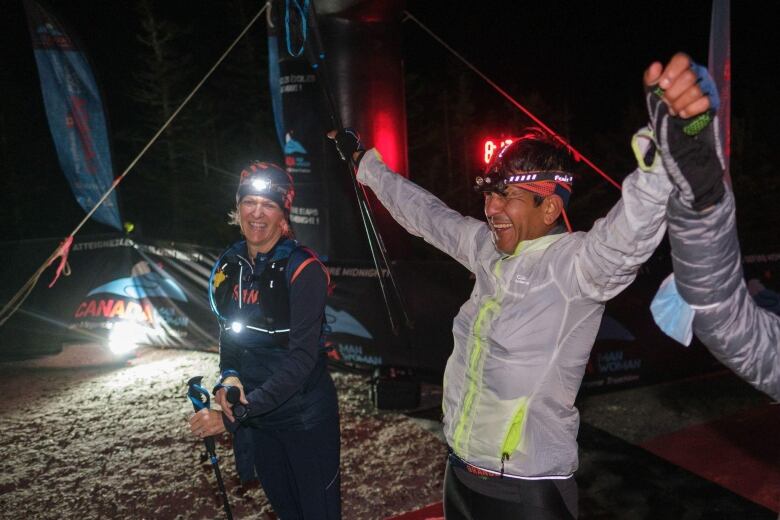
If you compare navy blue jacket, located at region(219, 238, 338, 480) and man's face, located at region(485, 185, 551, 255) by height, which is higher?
man's face, located at region(485, 185, 551, 255)

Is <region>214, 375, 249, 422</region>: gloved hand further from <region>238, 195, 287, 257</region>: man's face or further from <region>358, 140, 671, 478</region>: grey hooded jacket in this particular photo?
<region>358, 140, 671, 478</region>: grey hooded jacket

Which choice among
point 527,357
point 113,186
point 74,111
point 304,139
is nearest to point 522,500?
point 527,357

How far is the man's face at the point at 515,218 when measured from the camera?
2.04 metres

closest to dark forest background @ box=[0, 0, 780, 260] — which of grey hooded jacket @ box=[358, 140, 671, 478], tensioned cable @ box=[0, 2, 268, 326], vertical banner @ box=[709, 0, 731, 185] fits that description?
tensioned cable @ box=[0, 2, 268, 326]

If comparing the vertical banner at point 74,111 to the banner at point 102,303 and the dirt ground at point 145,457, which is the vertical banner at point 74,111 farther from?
the dirt ground at point 145,457

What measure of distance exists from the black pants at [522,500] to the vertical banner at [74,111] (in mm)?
10009

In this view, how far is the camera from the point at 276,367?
2.73 meters

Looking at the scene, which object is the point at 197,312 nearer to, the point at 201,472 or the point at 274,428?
the point at 201,472

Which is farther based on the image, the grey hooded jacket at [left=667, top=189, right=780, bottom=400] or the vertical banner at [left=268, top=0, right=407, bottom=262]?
the vertical banner at [left=268, top=0, right=407, bottom=262]

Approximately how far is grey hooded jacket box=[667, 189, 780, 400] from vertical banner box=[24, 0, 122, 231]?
10.8m

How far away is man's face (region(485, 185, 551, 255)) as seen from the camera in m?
2.04

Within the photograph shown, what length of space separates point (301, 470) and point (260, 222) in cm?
125

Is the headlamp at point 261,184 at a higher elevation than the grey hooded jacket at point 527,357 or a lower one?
higher

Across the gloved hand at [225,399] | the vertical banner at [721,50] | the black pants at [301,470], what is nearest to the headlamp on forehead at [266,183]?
the gloved hand at [225,399]
